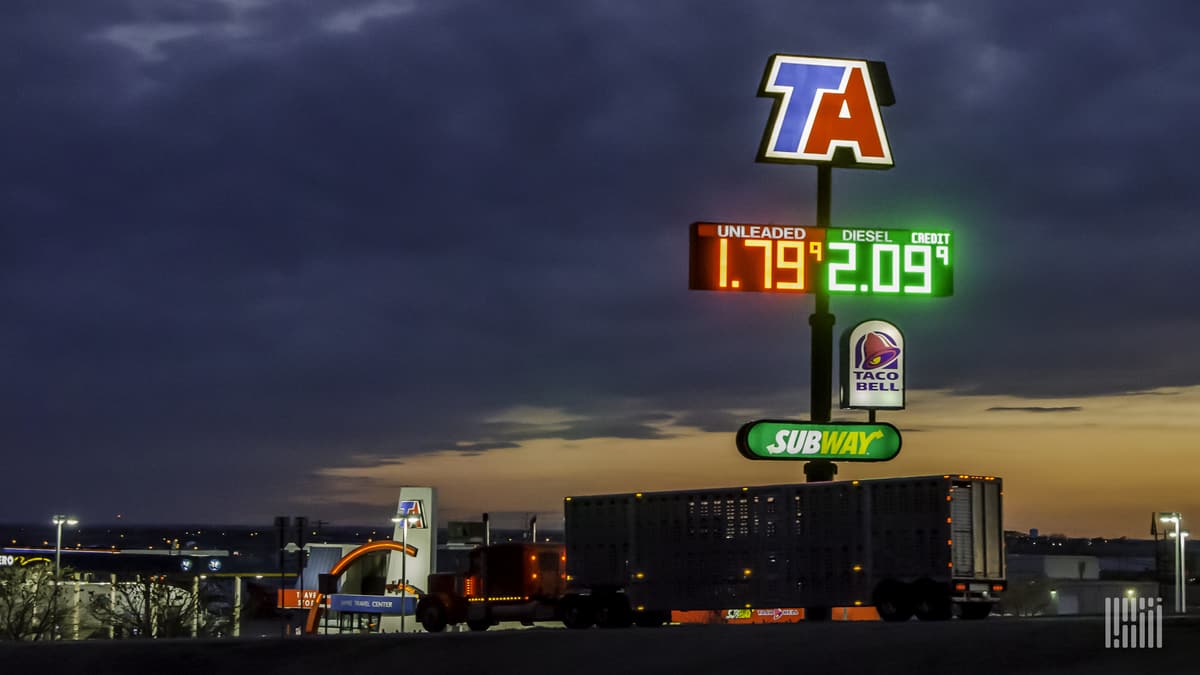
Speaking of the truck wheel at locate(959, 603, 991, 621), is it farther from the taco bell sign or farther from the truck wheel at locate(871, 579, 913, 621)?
the taco bell sign

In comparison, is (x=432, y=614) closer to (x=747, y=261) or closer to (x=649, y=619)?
(x=649, y=619)

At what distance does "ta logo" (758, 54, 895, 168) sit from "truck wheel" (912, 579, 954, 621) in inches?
531

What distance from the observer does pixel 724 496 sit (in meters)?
38.7

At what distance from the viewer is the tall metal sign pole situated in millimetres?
42375

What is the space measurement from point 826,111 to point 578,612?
1597 cm

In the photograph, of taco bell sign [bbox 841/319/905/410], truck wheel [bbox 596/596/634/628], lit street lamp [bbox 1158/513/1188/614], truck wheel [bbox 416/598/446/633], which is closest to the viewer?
truck wheel [bbox 596/596/634/628]

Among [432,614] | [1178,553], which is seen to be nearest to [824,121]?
[432,614]

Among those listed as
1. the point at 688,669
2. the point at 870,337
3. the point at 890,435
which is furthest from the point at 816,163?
the point at 688,669

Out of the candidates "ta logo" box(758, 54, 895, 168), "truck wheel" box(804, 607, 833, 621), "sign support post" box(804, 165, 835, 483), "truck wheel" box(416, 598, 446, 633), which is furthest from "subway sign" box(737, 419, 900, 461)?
"truck wheel" box(416, 598, 446, 633)

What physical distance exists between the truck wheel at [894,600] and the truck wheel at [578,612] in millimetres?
9150

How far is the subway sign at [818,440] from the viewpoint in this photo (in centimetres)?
3994

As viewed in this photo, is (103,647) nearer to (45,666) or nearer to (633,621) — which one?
(45,666)

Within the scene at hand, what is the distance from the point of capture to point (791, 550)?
1462 inches

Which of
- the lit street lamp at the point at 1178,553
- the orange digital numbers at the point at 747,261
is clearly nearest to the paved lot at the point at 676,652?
the orange digital numbers at the point at 747,261
